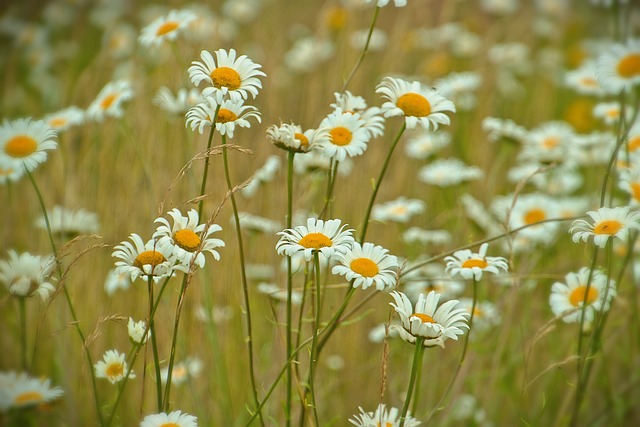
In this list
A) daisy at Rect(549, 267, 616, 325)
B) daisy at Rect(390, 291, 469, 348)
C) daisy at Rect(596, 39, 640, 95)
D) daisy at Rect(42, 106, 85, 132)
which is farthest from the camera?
daisy at Rect(42, 106, 85, 132)

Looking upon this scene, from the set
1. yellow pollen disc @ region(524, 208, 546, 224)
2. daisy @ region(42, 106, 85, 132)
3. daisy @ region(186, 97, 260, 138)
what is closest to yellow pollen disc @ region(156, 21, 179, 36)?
daisy @ region(42, 106, 85, 132)

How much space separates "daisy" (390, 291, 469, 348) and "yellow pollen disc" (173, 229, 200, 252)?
0.35 meters

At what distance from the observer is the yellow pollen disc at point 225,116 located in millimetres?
1307

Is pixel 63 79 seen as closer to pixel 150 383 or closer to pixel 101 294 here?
pixel 101 294

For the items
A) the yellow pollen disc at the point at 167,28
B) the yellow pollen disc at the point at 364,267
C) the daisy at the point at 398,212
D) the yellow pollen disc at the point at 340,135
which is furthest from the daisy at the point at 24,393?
the daisy at the point at 398,212

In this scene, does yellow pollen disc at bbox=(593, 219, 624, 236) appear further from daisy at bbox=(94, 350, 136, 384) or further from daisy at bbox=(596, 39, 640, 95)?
daisy at bbox=(94, 350, 136, 384)

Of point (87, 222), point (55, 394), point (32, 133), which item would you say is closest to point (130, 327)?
point (55, 394)

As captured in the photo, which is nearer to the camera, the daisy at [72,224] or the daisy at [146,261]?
the daisy at [146,261]

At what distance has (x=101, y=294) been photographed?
2.51m

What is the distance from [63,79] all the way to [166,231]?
3.11 meters

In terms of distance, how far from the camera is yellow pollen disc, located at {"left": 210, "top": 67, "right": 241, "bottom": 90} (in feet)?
4.15

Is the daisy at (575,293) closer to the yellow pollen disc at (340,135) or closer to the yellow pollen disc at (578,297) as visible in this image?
the yellow pollen disc at (578,297)

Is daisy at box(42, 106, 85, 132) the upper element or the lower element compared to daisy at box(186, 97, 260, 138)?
upper

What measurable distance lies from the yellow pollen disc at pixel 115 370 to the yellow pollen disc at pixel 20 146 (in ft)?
1.55
